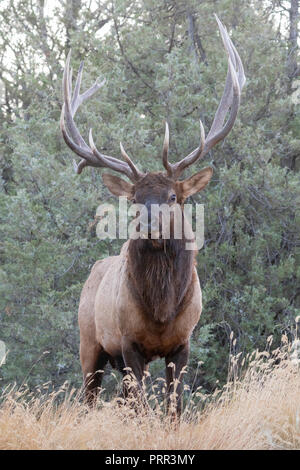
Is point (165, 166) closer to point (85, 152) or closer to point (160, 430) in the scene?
point (85, 152)

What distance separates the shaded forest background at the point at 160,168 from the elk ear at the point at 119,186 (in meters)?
3.43

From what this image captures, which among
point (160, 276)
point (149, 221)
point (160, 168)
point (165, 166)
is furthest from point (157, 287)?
point (160, 168)

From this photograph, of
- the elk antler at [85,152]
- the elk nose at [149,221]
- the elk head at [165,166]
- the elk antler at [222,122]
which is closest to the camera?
the elk nose at [149,221]

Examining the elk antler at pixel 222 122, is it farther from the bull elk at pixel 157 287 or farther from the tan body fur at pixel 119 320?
the tan body fur at pixel 119 320

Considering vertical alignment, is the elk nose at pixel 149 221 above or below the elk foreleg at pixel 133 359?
above

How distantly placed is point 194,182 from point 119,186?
1.95ft

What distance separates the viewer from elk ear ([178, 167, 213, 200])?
17.0 feet

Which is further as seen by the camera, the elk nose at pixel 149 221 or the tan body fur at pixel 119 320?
the tan body fur at pixel 119 320

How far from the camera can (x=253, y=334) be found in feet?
30.7

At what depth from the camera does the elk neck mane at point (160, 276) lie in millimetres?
4918

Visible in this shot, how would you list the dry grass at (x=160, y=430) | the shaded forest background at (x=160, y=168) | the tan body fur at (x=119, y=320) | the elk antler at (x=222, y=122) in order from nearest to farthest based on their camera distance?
the dry grass at (x=160, y=430) → the tan body fur at (x=119, y=320) → the elk antler at (x=222, y=122) → the shaded forest background at (x=160, y=168)

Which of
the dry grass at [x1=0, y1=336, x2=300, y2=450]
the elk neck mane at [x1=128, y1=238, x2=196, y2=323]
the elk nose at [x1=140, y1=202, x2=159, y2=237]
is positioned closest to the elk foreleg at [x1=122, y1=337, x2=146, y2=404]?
the elk neck mane at [x1=128, y1=238, x2=196, y2=323]

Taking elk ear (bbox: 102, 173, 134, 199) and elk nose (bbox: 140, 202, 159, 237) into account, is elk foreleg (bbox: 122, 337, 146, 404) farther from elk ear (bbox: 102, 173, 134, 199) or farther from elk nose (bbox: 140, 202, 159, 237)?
elk ear (bbox: 102, 173, 134, 199)

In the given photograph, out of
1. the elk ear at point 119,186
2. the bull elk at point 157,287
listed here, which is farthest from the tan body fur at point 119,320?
the elk ear at point 119,186
